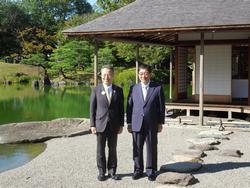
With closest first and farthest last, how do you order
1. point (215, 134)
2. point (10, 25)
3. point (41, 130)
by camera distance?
point (215, 134) → point (41, 130) → point (10, 25)

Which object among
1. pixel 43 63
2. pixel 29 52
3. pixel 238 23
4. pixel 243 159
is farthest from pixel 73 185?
pixel 29 52

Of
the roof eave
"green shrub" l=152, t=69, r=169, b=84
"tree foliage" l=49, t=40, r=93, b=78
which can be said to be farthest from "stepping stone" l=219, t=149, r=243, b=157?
"tree foliage" l=49, t=40, r=93, b=78

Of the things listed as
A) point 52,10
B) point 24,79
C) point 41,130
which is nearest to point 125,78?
point 24,79

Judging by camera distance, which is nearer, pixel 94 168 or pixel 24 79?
pixel 94 168

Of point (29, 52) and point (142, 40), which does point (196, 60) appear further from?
point (29, 52)

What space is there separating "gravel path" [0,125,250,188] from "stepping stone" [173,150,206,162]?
148 millimetres

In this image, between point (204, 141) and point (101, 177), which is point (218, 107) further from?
point (101, 177)

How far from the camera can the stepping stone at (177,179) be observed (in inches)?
230

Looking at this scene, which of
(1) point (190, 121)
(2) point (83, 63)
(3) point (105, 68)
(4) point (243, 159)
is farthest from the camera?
(2) point (83, 63)

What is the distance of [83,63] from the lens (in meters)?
A: 41.9

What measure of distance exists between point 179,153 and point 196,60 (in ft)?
24.6

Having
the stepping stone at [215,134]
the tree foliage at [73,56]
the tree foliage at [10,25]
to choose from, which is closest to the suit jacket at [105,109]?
the stepping stone at [215,134]

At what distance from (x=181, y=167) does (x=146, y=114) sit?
1.16 meters

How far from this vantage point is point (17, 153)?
9.73 metres
